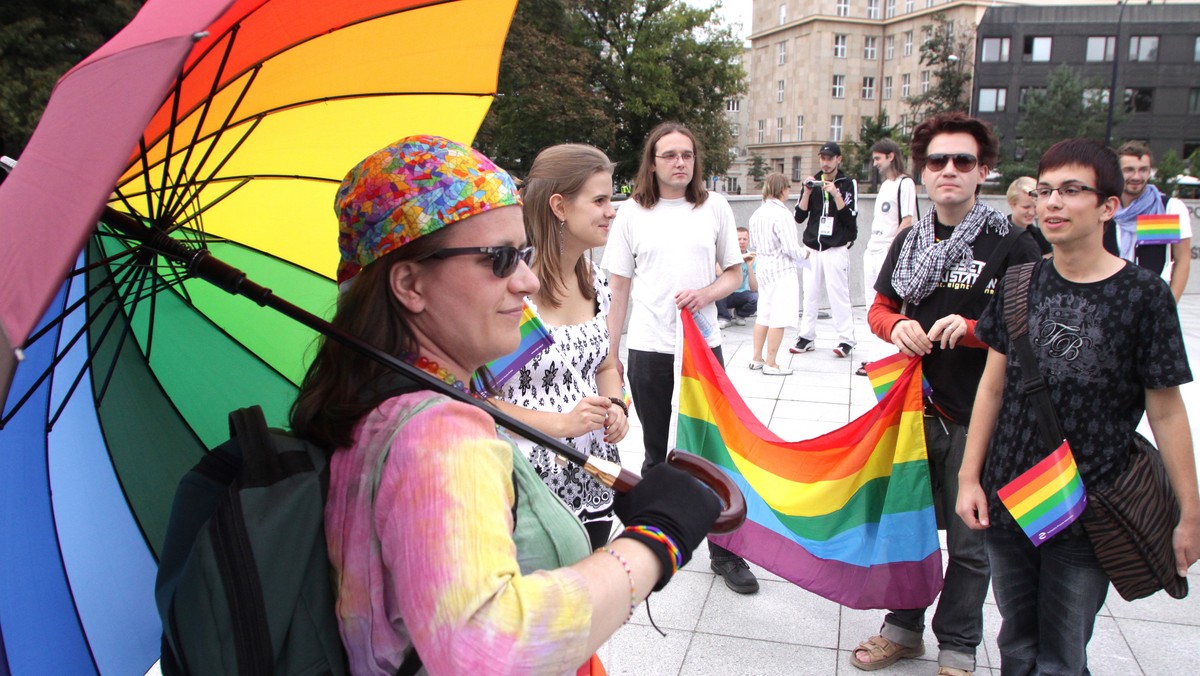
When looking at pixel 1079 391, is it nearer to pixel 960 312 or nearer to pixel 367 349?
pixel 960 312

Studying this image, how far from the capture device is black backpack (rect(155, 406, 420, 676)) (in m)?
1.14

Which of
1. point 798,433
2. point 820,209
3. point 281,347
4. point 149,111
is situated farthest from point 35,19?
point 149,111

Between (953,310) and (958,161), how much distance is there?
55 centimetres

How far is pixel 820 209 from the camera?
9375 millimetres

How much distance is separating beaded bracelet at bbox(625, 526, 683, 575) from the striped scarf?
2223 millimetres

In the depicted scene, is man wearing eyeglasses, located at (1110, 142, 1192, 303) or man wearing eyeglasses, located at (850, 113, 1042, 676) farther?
man wearing eyeglasses, located at (1110, 142, 1192, 303)

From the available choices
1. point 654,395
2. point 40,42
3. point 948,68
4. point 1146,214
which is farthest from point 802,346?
point 948,68

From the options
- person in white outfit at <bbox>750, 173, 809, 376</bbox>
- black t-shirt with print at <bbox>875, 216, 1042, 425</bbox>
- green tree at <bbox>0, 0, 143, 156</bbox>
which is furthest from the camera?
green tree at <bbox>0, 0, 143, 156</bbox>

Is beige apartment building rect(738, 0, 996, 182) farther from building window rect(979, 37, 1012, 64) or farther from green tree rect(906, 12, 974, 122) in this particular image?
building window rect(979, 37, 1012, 64)

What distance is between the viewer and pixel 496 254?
1.42 meters

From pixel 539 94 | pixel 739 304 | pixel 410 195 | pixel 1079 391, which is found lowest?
pixel 739 304

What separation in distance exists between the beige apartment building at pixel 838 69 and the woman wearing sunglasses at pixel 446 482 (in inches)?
3123

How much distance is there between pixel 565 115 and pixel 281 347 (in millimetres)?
30806

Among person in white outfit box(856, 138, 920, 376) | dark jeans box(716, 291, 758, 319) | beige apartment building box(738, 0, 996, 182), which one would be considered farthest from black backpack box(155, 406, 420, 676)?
beige apartment building box(738, 0, 996, 182)
